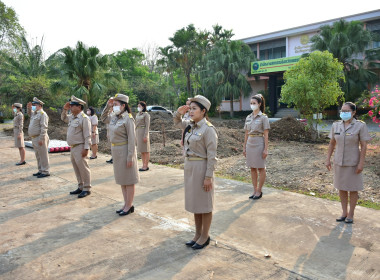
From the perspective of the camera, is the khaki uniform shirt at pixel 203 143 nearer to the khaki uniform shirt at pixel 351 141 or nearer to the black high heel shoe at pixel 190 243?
the black high heel shoe at pixel 190 243

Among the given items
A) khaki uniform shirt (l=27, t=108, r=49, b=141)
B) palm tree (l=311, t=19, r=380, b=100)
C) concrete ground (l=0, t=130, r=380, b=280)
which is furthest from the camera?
palm tree (l=311, t=19, r=380, b=100)

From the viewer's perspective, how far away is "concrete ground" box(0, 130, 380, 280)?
10.6ft

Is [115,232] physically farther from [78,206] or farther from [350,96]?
[350,96]

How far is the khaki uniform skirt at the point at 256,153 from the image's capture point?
5.61m

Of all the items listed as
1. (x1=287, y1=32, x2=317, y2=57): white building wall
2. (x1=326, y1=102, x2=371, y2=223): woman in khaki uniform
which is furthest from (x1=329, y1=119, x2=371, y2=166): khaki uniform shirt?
(x1=287, y1=32, x2=317, y2=57): white building wall

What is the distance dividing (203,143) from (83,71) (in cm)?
1845

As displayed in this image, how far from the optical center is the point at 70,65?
66.5 feet

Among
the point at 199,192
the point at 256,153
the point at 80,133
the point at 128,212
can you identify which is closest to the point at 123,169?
the point at 128,212

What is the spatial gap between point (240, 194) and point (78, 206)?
2841 mm

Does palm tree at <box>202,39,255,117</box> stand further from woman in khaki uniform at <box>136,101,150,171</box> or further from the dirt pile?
woman in khaki uniform at <box>136,101,150,171</box>

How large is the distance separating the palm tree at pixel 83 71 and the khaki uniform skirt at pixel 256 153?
16.2 metres

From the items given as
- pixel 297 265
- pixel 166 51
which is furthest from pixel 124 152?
pixel 166 51

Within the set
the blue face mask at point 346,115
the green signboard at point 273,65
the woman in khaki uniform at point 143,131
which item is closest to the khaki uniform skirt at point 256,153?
the blue face mask at point 346,115

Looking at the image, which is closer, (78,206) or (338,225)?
(338,225)
